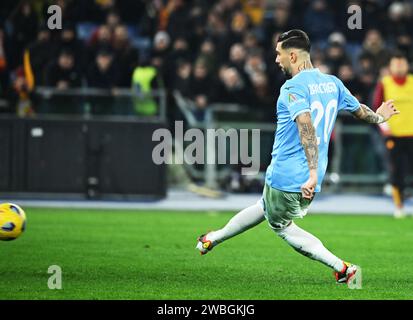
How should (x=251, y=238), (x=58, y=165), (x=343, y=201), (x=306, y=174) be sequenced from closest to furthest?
(x=306, y=174) → (x=251, y=238) → (x=58, y=165) → (x=343, y=201)

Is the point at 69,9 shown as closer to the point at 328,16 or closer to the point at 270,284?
the point at 328,16

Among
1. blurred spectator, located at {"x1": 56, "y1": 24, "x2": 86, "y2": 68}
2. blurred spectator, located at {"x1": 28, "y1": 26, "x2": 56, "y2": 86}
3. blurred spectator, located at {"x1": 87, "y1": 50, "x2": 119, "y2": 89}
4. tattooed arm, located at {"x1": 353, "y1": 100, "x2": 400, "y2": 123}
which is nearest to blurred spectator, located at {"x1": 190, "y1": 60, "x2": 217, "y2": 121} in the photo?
blurred spectator, located at {"x1": 87, "y1": 50, "x2": 119, "y2": 89}

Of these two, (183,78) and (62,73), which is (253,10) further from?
(62,73)

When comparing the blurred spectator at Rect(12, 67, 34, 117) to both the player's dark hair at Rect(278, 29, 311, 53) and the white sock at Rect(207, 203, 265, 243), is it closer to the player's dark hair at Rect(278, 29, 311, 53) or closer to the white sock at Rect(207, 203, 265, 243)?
the white sock at Rect(207, 203, 265, 243)

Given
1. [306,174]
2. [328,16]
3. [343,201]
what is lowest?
[343,201]

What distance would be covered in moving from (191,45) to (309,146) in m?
14.8

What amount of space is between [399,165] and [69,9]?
25.9 feet

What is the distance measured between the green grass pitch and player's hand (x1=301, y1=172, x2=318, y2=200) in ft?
2.84

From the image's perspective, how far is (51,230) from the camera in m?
14.9

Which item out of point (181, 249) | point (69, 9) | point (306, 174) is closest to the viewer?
point (306, 174)

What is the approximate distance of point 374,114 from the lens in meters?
10.4

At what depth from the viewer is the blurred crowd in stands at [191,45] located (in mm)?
21219

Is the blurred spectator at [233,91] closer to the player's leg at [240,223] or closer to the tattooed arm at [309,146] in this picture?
the player's leg at [240,223]
